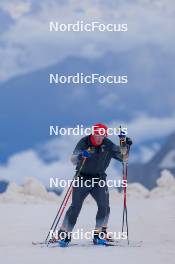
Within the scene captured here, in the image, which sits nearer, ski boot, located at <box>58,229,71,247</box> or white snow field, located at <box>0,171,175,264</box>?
white snow field, located at <box>0,171,175,264</box>

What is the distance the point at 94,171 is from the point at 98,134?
32 centimetres

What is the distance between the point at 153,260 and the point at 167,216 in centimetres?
471

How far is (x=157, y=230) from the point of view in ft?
24.7

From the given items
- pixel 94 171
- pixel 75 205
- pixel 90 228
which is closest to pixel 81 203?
pixel 75 205

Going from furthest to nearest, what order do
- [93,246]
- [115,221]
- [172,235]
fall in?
1. [115,221]
2. [172,235]
3. [93,246]

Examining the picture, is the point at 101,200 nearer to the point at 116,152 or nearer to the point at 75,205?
the point at 75,205

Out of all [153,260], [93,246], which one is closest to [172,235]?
[93,246]

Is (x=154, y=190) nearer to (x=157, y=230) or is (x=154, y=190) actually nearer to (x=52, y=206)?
(x=52, y=206)

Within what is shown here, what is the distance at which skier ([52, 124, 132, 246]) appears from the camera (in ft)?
18.4

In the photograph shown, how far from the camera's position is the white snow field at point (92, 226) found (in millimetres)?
4809

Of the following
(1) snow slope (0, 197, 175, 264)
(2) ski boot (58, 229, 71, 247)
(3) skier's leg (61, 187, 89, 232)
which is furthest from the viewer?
(3) skier's leg (61, 187, 89, 232)

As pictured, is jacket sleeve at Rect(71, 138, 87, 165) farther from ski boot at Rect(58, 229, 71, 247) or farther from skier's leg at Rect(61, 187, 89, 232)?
ski boot at Rect(58, 229, 71, 247)

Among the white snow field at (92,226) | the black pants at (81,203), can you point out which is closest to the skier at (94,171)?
the black pants at (81,203)

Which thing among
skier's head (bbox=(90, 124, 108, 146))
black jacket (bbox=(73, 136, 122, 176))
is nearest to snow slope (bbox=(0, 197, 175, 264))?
black jacket (bbox=(73, 136, 122, 176))
